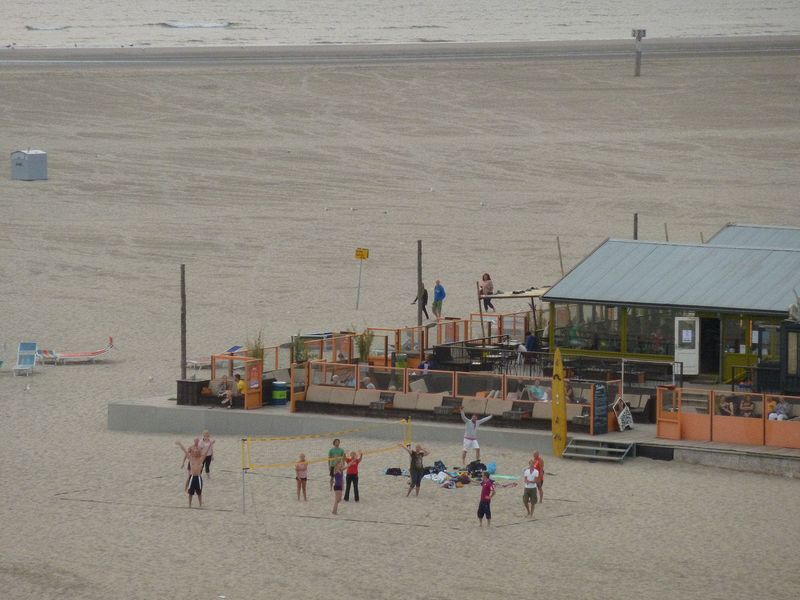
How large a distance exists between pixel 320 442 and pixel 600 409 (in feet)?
15.0

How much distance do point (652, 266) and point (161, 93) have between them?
125ft

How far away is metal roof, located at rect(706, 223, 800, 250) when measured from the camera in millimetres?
34375

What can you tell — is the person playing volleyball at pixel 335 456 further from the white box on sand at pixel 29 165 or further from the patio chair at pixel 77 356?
the white box on sand at pixel 29 165

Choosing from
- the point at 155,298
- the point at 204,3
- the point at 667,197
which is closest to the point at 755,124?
the point at 667,197

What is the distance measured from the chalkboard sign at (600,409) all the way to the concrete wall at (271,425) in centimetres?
77

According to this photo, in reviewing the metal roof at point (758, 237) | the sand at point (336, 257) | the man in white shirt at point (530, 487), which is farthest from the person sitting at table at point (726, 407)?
the metal roof at point (758, 237)

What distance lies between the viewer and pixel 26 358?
33250 mm

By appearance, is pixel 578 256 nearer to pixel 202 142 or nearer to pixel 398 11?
pixel 202 142

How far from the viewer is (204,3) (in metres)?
137

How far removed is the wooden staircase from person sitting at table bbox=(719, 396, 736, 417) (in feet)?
4.65

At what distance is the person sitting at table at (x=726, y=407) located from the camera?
26.2m

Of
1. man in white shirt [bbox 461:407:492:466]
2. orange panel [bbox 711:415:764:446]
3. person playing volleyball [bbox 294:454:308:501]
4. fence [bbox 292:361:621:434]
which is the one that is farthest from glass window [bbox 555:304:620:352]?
person playing volleyball [bbox 294:454:308:501]

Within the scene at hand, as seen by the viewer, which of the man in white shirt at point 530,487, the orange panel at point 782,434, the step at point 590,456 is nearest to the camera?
the man in white shirt at point 530,487

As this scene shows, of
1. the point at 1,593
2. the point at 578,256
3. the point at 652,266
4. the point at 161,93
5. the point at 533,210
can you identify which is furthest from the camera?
the point at 161,93
